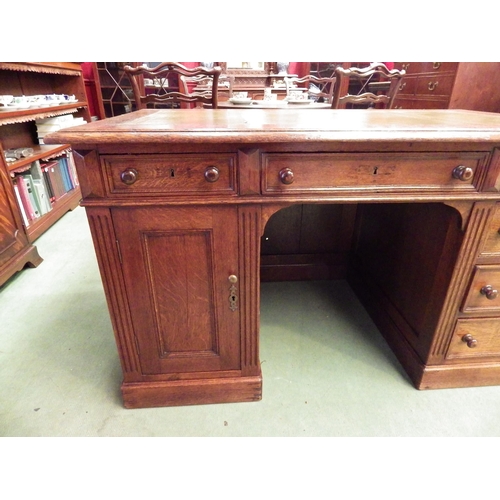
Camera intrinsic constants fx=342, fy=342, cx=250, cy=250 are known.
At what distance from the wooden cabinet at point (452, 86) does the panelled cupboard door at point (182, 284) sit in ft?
7.63

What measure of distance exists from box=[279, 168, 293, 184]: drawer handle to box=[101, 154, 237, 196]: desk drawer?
0.40 feet

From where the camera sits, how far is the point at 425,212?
3.83 ft

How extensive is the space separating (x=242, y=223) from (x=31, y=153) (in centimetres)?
212

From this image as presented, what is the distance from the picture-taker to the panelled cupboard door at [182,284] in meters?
0.91

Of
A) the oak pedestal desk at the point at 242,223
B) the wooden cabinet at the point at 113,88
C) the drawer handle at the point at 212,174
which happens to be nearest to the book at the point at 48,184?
the oak pedestal desk at the point at 242,223

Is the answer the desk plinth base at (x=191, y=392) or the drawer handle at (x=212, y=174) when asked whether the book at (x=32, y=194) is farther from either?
the drawer handle at (x=212, y=174)

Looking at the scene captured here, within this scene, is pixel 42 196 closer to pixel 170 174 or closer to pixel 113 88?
pixel 170 174

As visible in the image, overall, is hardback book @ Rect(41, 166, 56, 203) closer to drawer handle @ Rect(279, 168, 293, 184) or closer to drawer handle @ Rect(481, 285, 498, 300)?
drawer handle @ Rect(279, 168, 293, 184)

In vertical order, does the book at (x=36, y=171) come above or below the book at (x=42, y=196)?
above

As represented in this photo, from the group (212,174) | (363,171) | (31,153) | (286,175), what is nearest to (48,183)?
(31,153)

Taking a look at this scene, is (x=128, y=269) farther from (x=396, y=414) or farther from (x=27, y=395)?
(x=396, y=414)

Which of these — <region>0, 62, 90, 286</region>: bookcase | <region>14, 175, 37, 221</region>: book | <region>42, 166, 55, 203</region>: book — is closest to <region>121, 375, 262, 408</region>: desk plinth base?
<region>0, 62, 90, 286</region>: bookcase

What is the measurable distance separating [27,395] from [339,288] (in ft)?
4.67
